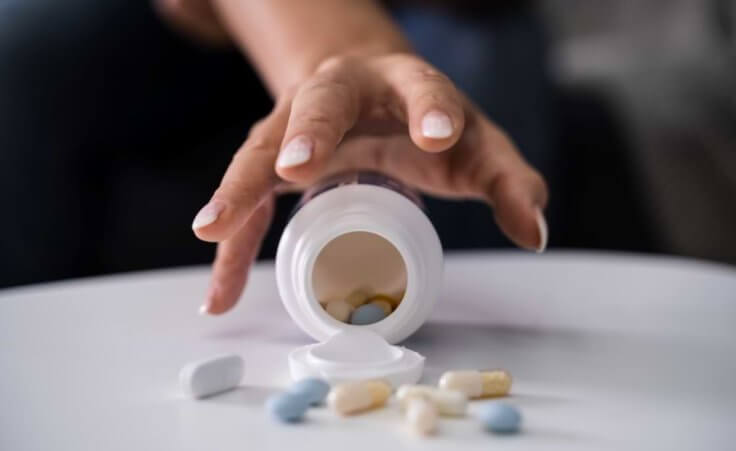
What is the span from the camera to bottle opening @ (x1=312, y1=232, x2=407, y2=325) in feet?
2.43

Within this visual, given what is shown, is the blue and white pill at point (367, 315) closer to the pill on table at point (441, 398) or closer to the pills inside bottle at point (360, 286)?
the pills inside bottle at point (360, 286)

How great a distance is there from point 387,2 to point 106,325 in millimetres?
1017

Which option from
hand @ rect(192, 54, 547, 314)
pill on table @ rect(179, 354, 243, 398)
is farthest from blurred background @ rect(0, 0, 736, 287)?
pill on table @ rect(179, 354, 243, 398)

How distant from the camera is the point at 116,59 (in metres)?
1.43

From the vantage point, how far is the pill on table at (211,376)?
2.09 feet

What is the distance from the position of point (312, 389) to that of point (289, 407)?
0.03 meters

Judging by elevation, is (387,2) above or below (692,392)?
above

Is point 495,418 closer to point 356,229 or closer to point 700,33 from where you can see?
point 356,229

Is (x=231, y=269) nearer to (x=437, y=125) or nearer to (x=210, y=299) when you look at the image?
(x=210, y=299)

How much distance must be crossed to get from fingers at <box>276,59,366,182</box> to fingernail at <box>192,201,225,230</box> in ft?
0.18

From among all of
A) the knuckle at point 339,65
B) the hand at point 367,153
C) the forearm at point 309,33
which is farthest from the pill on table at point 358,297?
the forearm at point 309,33

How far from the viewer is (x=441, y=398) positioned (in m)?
0.59

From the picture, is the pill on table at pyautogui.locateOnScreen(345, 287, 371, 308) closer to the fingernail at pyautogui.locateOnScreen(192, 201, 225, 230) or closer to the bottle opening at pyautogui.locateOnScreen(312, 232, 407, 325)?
the bottle opening at pyautogui.locateOnScreen(312, 232, 407, 325)

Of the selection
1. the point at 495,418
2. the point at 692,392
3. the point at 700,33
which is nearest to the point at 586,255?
the point at 692,392
